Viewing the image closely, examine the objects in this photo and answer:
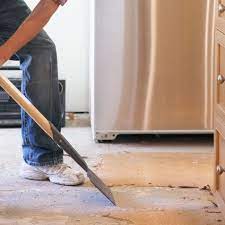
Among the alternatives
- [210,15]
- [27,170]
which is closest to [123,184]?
[27,170]

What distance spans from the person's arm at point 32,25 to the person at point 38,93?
0.36 meters

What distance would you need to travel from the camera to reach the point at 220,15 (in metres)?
1.83

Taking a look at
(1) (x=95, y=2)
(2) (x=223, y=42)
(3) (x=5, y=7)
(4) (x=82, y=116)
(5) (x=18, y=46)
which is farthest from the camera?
(4) (x=82, y=116)

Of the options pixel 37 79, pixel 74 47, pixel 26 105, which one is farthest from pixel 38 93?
pixel 74 47

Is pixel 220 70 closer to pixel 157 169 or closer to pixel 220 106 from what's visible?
pixel 220 106

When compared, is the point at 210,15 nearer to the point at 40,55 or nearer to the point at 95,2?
the point at 95,2

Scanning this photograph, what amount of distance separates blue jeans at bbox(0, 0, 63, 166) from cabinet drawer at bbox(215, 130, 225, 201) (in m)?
0.60

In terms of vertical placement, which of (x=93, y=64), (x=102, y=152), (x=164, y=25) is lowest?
(x=102, y=152)

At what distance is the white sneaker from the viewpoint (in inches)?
84.4

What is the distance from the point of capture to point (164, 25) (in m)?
2.62

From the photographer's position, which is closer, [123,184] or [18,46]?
[18,46]

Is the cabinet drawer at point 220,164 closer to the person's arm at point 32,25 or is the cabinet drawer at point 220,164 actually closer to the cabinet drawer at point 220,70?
the cabinet drawer at point 220,70

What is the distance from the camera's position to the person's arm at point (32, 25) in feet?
5.01

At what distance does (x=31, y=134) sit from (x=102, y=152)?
0.49m
